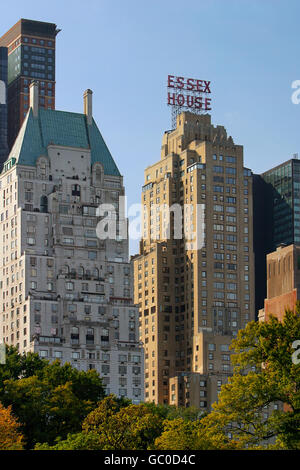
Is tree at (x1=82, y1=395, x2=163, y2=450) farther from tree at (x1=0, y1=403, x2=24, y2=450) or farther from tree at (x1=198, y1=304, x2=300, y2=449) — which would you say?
tree at (x1=198, y1=304, x2=300, y2=449)

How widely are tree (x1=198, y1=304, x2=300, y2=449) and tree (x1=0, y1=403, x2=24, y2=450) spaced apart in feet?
66.1

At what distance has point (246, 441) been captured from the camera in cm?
12481

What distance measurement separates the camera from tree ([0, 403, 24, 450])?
438 ft

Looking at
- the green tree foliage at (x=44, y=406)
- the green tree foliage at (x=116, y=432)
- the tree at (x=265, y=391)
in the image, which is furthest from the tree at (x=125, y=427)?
the green tree foliage at (x=44, y=406)

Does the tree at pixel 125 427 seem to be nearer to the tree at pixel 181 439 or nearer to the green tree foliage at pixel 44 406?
the tree at pixel 181 439

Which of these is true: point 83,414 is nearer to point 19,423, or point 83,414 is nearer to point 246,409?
point 19,423

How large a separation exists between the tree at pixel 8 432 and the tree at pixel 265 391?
20.2m

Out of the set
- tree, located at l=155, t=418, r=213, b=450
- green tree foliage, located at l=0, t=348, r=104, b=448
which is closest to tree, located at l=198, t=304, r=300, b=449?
tree, located at l=155, t=418, r=213, b=450

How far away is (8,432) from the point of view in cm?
14075

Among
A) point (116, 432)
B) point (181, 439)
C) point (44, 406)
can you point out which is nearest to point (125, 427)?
point (116, 432)

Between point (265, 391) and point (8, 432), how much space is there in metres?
31.4

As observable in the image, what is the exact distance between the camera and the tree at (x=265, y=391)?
404ft
